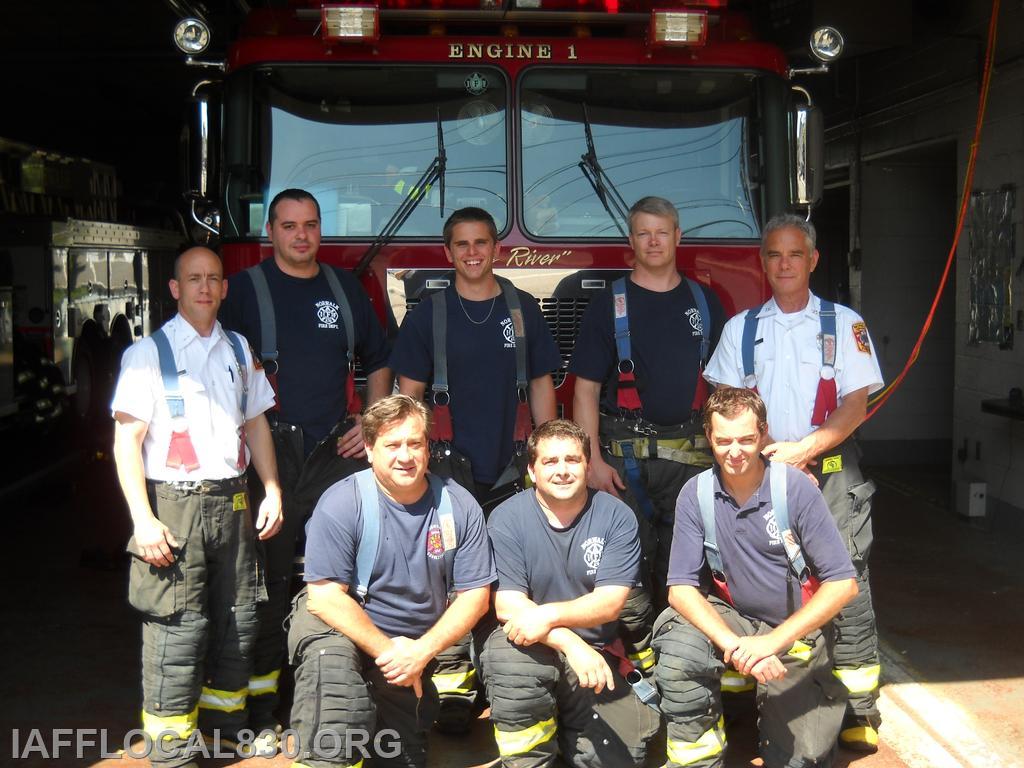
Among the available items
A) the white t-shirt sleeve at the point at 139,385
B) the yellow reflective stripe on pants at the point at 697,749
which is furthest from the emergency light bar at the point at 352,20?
the yellow reflective stripe on pants at the point at 697,749

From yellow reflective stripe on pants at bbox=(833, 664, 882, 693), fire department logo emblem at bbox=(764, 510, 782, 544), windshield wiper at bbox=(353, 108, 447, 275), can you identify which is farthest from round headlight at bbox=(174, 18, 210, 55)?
yellow reflective stripe on pants at bbox=(833, 664, 882, 693)

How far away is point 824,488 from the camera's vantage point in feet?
13.4

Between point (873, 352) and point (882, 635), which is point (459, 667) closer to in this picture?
point (873, 352)

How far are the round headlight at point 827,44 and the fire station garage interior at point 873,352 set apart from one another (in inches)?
2.8

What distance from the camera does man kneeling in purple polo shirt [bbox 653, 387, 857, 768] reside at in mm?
3566

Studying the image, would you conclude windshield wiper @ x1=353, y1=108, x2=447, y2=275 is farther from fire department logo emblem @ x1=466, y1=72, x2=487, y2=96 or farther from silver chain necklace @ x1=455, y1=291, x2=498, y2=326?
silver chain necklace @ x1=455, y1=291, x2=498, y2=326

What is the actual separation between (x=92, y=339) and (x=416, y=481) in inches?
335

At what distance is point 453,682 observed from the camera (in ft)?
13.5

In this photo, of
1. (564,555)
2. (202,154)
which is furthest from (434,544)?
(202,154)

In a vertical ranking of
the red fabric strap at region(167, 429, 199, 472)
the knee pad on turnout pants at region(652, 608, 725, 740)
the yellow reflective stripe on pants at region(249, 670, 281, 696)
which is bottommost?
the yellow reflective stripe on pants at region(249, 670, 281, 696)

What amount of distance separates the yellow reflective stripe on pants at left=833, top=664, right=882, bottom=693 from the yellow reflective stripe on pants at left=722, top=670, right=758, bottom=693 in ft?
1.00

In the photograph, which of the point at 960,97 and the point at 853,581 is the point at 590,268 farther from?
the point at 960,97

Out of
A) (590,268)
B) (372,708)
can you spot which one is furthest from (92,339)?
(372,708)

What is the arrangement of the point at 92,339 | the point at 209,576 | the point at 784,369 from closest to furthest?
the point at 209,576, the point at 784,369, the point at 92,339
